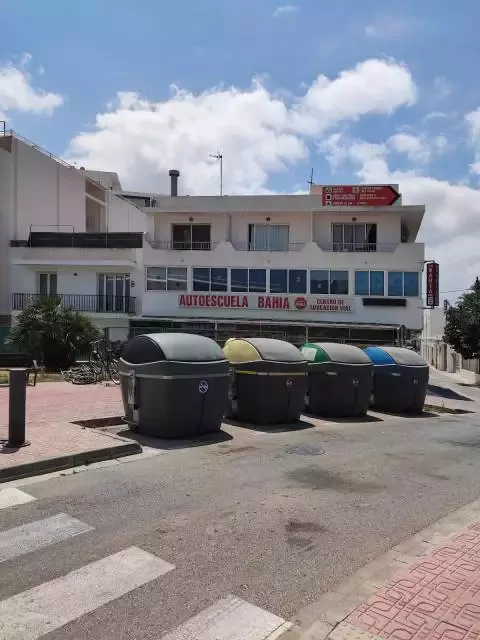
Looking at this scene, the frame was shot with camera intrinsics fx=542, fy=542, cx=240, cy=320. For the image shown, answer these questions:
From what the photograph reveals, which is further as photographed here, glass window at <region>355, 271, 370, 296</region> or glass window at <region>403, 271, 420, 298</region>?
glass window at <region>355, 271, 370, 296</region>

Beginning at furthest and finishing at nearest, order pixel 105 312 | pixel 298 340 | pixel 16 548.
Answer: pixel 105 312 < pixel 298 340 < pixel 16 548

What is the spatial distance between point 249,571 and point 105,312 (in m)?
26.8

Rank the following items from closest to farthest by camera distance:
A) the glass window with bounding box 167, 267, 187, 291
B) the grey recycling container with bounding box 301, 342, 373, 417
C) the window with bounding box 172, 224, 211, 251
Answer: the grey recycling container with bounding box 301, 342, 373, 417 < the glass window with bounding box 167, 267, 187, 291 < the window with bounding box 172, 224, 211, 251

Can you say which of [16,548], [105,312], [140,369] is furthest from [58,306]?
[16,548]

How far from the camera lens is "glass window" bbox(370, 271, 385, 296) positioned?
92.9 feet

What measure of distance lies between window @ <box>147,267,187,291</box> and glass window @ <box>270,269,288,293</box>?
4.76 m

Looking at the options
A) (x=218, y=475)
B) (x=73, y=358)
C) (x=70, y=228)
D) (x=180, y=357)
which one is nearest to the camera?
(x=218, y=475)

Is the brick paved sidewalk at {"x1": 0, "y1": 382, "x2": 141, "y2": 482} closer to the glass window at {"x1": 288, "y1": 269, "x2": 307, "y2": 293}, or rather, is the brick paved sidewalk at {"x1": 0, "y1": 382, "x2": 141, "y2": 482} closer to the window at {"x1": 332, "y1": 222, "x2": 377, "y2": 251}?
the glass window at {"x1": 288, "y1": 269, "x2": 307, "y2": 293}

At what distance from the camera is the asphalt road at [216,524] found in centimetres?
366

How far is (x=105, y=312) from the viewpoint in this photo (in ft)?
97.5

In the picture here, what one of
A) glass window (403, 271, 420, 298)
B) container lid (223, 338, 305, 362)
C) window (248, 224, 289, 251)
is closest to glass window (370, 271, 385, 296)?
glass window (403, 271, 420, 298)

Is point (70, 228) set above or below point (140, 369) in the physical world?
above

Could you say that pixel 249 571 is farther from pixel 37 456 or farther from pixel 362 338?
pixel 362 338

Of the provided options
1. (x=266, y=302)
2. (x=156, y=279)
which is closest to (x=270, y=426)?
(x=266, y=302)
